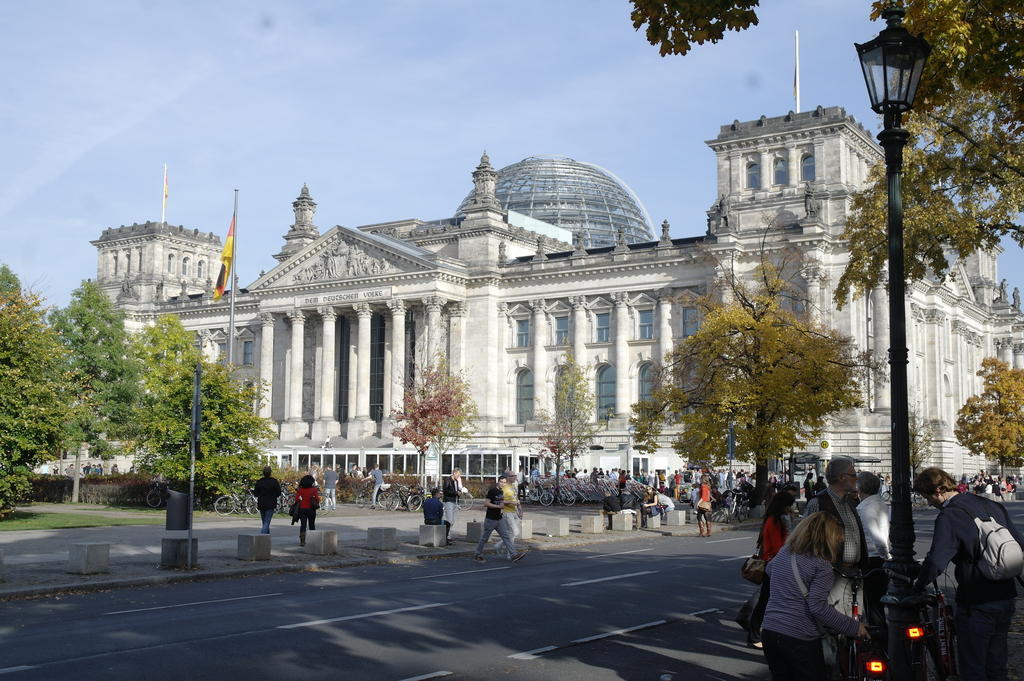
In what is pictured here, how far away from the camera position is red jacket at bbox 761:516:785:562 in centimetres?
1192

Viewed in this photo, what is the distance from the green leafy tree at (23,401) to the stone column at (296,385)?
1832 inches

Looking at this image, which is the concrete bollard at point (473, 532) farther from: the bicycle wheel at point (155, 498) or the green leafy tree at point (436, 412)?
the green leafy tree at point (436, 412)

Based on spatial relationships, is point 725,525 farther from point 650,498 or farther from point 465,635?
point 465,635

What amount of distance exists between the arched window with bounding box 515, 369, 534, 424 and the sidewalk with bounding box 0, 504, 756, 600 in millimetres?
37701

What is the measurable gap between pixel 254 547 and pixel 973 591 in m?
16.8

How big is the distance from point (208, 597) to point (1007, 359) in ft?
313

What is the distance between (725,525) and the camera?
39375mm

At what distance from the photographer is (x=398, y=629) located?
13844 millimetres

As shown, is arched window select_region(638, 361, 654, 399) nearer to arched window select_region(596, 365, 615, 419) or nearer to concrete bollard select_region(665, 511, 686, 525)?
arched window select_region(596, 365, 615, 419)

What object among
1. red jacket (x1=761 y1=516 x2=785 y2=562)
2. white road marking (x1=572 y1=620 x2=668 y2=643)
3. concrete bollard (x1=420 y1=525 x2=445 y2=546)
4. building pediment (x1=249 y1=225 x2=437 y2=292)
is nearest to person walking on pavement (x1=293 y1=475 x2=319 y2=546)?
concrete bollard (x1=420 y1=525 x2=445 y2=546)

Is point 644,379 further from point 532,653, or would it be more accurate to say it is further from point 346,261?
point 532,653

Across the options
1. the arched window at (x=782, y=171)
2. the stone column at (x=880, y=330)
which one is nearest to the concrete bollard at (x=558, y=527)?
the stone column at (x=880, y=330)

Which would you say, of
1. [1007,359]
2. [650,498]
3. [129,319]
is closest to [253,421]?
[650,498]

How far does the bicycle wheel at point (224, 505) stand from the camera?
41094mm
